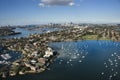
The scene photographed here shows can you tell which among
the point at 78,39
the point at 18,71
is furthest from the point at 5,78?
the point at 78,39

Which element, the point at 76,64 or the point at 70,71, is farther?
the point at 76,64

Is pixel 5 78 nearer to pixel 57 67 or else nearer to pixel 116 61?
pixel 57 67

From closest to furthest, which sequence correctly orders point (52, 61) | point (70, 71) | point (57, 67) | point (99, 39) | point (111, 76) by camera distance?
point (111, 76), point (70, 71), point (57, 67), point (52, 61), point (99, 39)

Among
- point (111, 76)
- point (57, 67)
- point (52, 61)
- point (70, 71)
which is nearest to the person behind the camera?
point (111, 76)

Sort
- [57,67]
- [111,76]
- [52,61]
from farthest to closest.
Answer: [52,61] → [57,67] → [111,76]

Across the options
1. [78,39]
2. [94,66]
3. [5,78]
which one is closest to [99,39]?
[78,39]

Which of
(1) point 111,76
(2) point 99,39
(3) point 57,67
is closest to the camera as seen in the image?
(1) point 111,76

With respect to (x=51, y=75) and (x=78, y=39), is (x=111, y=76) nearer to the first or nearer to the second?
(x=51, y=75)

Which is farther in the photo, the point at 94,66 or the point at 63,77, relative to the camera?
the point at 94,66
